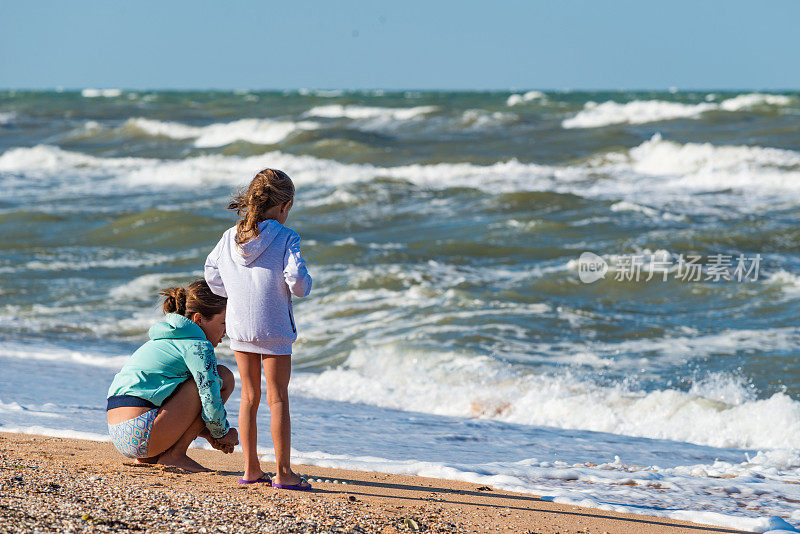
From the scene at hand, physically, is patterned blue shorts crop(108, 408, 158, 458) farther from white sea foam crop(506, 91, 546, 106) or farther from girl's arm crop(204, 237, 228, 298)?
white sea foam crop(506, 91, 546, 106)

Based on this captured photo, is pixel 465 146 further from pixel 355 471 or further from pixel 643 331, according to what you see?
pixel 355 471

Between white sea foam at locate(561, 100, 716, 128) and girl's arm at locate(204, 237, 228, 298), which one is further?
white sea foam at locate(561, 100, 716, 128)

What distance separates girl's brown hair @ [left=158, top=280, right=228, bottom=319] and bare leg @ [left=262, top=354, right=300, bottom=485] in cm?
43

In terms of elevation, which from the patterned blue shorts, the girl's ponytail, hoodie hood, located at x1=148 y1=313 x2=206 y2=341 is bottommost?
the patterned blue shorts

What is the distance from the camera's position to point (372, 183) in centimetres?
1991

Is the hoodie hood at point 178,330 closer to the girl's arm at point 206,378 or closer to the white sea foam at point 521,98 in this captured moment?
the girl's arm at point 206,378

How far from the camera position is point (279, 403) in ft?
12.7

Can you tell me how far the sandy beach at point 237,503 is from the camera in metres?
3.31

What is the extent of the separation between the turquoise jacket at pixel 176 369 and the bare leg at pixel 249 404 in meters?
0.13

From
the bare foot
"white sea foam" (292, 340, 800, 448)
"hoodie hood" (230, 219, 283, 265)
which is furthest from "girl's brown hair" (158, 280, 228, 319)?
"white sea foam" (292, 340, 800, 448)

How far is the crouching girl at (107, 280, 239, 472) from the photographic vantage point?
4.01 metres

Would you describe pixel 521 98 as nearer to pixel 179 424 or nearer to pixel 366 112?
pixel 366 112

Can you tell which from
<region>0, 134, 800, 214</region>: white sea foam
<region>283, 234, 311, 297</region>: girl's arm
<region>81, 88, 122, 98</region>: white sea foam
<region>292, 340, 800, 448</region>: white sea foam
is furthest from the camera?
<region>81, 88, 122, 98</region>: white sea foam

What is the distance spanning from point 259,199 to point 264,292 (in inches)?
14.9
